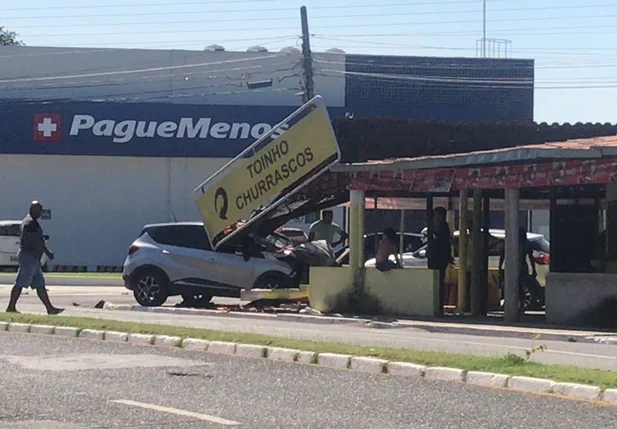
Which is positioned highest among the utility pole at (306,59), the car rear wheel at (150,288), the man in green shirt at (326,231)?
the utility pole at (306,59)

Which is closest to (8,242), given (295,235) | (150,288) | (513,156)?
(295,235)

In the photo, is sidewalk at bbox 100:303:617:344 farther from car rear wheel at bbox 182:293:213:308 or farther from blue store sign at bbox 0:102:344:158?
blue store sign at bbox 0:102:344:158

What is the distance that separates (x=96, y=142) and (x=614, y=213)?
25000mm

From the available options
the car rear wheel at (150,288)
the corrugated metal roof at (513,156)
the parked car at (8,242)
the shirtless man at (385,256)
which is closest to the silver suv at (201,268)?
the car rear wheel at (150,288)

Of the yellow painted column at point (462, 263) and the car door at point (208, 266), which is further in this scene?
the car door at point (208, 266)

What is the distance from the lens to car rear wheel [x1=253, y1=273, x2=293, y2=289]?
2248 centimetres

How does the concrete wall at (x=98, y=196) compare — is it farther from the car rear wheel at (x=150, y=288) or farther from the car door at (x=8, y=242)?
the car rear wheel at (x=150, y=288)

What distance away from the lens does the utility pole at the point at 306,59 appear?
35.6 meters

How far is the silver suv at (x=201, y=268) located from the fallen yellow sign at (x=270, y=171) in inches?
17.6

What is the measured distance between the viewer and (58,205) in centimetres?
4288

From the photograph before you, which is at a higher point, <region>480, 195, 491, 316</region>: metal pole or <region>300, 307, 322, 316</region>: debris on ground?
<region>480, 195, 491, 316</region>: metal pole

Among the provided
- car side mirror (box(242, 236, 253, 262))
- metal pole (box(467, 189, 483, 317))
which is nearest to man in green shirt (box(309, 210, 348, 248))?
car side mirror (box(242, 236, 253, 262))

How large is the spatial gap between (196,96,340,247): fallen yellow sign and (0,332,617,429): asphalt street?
787 cm

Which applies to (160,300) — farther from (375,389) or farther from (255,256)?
(375,389)
